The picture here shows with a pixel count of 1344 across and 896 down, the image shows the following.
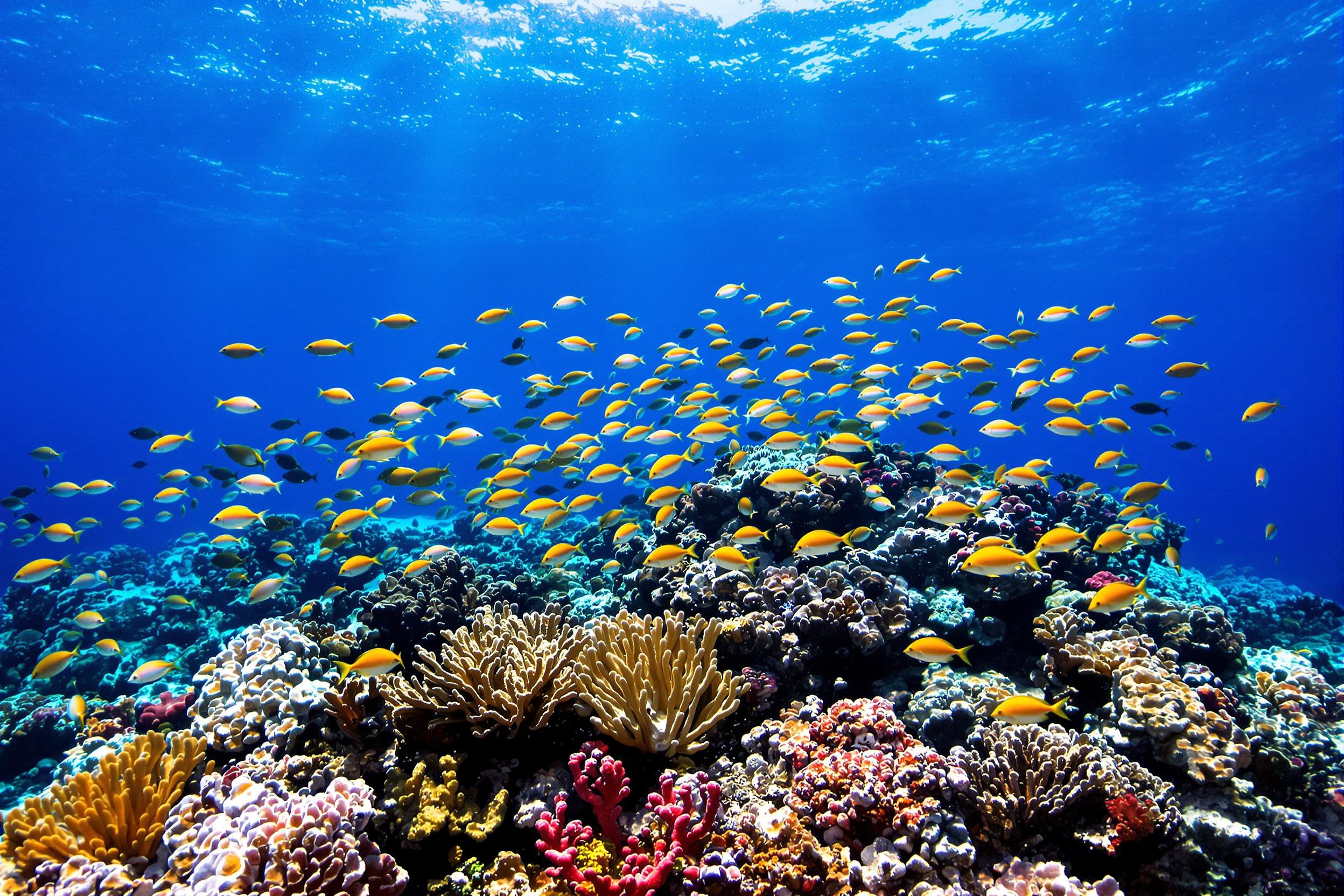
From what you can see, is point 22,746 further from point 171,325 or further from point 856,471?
point 171,325

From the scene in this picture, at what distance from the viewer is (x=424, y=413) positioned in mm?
8297

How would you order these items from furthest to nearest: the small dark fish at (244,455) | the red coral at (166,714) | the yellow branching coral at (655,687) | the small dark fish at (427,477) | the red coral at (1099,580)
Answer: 1. the small dark fish at (244,455)
2. the small dark fish at (427,477)
3. the red coral at (1099,580)
4. the red coral at (166,714)
5. the yellow branching coral at (655,687)

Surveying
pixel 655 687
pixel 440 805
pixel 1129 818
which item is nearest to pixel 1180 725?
pixel 1129 818

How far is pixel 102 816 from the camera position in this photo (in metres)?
3.11

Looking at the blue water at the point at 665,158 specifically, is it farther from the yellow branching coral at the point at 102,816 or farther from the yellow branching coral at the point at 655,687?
the yellow branching coral at the point at 102,816

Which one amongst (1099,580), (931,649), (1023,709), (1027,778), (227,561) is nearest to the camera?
(1027,778)

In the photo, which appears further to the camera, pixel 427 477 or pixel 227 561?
pixel 227 561

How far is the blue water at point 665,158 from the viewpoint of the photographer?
21.7 metres

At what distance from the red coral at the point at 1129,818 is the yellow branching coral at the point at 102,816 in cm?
539

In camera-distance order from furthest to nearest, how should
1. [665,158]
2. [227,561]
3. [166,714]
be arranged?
1. [665,158]
2. [227,561]
3. [166,714]

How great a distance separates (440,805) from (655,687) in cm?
141

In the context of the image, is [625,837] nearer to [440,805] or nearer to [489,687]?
[440,805]

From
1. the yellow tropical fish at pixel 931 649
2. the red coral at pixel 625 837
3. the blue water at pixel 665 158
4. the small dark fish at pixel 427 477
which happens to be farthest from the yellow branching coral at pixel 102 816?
the blue water at pixel 665 158

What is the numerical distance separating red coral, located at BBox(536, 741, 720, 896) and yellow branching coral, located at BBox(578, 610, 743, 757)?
12.9 inches
